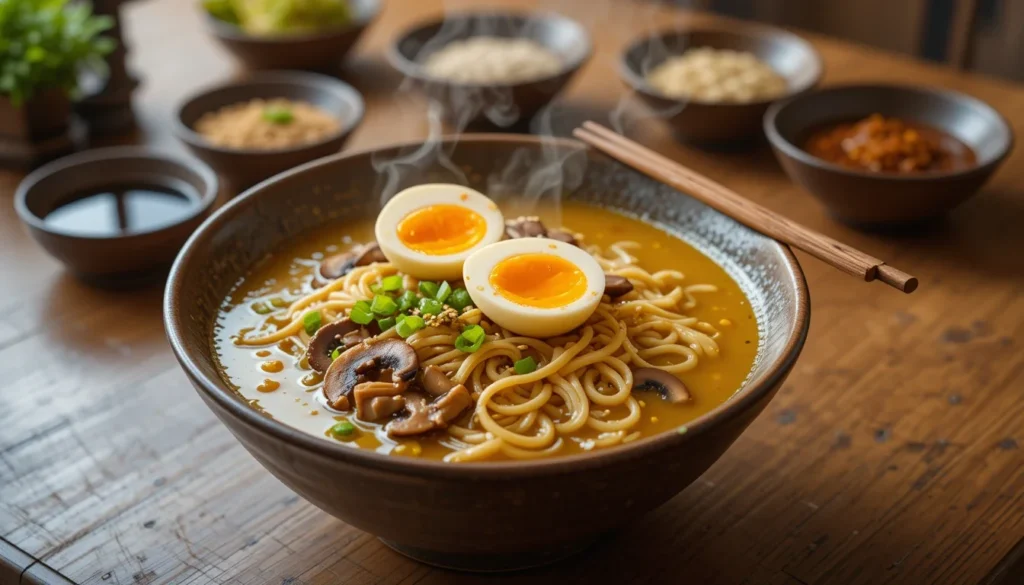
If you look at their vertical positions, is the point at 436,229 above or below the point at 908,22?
above

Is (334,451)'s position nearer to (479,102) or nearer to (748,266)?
(748,266)

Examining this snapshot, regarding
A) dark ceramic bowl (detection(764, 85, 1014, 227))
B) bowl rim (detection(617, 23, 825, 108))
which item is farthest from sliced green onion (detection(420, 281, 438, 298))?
bowl rim (detection(617, 23, 825, 108))

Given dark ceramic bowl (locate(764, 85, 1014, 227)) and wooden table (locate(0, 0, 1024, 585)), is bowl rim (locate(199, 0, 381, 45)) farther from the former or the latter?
dark ceramic bowl (locate(764, 85, 1014, 227))

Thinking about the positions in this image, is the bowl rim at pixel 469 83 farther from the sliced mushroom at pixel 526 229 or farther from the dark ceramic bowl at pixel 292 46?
the sliced mushroom at pixel 526 229

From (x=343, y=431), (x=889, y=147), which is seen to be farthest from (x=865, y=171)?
(x=343, y=431)

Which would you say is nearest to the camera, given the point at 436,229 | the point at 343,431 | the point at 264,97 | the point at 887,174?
the point at 343,431

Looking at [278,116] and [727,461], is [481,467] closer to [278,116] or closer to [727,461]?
[727,461]

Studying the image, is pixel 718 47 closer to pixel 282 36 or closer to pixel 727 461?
pixel 282 36

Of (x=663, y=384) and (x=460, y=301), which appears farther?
(x=460, y=301)

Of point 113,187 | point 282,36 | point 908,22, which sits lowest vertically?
point 908,22

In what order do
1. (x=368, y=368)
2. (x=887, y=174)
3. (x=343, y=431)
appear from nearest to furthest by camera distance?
(x=343, y=431) → (x=368, y=368) → (x=887, y=174)

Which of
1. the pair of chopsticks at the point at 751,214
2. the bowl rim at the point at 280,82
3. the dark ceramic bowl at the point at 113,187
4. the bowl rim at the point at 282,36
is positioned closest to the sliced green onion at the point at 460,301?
the pair of chopsticks at the point at 751,214
